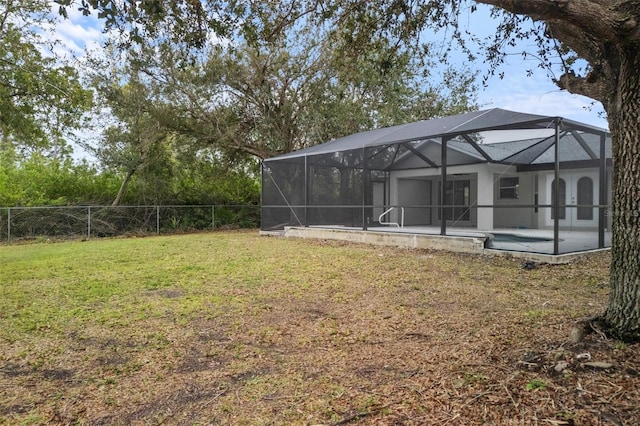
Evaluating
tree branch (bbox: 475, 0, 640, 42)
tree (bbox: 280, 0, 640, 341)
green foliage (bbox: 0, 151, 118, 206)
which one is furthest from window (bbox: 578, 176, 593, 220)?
green foliage (bbox: 0, 151, 118, 206)

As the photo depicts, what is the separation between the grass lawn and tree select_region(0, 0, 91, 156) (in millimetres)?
4813

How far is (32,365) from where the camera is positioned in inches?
118

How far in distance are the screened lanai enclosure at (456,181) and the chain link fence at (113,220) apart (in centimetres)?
410

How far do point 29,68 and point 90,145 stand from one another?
5902mm

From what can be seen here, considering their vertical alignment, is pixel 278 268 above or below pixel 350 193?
below

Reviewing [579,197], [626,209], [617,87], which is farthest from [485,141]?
[626,209]

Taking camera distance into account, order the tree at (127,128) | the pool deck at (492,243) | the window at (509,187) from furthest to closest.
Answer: the tree at (127,128) < the window at (509,187) < the pool deck at (492,243)

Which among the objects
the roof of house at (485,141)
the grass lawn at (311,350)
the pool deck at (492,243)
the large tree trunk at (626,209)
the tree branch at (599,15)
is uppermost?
the roof of house at (485,141)

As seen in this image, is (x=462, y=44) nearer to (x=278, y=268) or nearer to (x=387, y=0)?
(x=387, y=0)

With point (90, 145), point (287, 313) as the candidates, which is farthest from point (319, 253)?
point (90, 145)

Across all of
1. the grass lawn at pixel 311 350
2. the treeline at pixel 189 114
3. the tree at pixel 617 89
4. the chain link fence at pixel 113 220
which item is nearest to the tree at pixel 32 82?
the treeline at pixel 189 114

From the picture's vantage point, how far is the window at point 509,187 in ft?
46.1

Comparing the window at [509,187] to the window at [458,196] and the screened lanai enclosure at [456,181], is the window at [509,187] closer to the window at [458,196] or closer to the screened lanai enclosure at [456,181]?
the screened lanai enclosure at [456,181]

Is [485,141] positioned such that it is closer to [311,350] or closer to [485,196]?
[485,196]
